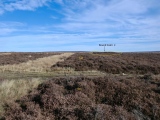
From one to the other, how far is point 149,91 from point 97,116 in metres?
4.07

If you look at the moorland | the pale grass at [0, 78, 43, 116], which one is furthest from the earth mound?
the pale grass at [0, 78, 43, 116]

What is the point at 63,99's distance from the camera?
10.1 meters

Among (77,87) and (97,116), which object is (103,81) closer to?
(77,87)

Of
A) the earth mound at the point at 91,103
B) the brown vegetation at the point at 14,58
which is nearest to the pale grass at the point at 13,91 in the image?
the earth mound at the point at 91,103

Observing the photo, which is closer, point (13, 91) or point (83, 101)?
point (83, 101)

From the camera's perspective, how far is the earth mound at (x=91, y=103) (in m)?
8.65

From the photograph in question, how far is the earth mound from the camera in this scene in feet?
28.4

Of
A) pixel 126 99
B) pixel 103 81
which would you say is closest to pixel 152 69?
pixel 103 81

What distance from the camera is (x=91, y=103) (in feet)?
31.6

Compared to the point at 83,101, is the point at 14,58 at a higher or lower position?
lower

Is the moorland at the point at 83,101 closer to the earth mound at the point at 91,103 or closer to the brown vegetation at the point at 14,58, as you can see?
the earth mound at the point at 91,103

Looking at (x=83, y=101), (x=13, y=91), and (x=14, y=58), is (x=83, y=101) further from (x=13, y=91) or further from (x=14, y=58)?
(x=14, y=58)

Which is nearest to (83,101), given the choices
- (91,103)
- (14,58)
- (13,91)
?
(91,103)

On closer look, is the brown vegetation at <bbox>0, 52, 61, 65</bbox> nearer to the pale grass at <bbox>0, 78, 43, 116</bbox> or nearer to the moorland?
the pale grass at <bbox>0, 78, 43, 116</bbox>
